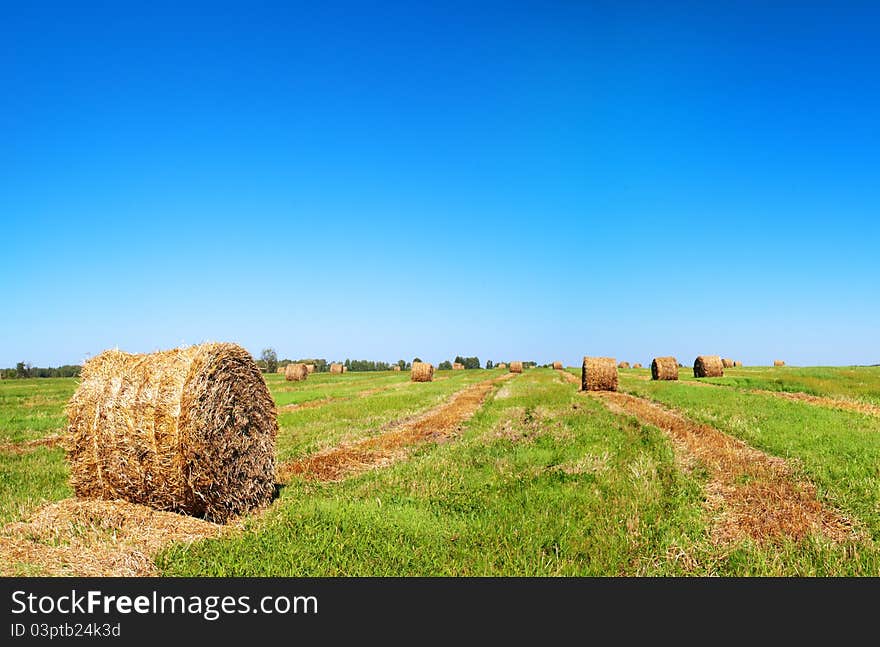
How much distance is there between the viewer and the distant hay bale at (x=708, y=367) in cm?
4219

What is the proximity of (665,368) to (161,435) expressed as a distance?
38.4 metres

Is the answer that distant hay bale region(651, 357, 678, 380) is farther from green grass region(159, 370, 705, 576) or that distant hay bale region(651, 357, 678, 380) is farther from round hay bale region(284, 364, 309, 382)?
round hay bale region(284, 364, 309, 382)

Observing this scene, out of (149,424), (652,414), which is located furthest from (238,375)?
(652,414)

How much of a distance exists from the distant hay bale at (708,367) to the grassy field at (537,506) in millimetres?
28704

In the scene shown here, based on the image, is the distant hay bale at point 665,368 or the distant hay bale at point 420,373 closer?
the distant hay bale at point 665,368

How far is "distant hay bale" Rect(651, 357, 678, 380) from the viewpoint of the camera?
39.5 metres

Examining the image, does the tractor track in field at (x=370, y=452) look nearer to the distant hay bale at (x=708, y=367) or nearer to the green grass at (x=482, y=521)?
the green grass at (x=482, y=521)

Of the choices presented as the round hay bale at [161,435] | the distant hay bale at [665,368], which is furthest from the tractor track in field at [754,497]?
the distant hay bale at [665,368]

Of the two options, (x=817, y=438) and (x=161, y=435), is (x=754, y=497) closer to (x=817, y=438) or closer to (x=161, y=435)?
(x=817, y=438)

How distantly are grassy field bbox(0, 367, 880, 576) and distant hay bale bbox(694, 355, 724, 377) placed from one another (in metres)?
28.7

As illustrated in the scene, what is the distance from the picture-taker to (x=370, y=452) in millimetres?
12203

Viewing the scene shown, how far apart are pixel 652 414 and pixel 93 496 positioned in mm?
16502

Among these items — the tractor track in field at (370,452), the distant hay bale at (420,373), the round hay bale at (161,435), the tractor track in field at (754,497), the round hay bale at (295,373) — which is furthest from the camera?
the round hay bale at (295,373)

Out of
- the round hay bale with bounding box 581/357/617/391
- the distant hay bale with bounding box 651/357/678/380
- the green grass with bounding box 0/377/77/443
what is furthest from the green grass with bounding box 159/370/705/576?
the distant hay bale with bounding box 651/357/678/380
